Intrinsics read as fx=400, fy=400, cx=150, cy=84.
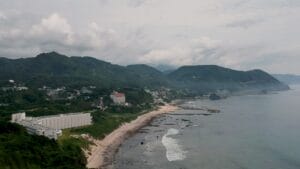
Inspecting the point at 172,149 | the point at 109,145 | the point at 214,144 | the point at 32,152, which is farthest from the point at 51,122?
the point at 214,144

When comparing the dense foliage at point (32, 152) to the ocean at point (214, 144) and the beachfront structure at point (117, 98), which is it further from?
the beachfront structure at point (117, 98)

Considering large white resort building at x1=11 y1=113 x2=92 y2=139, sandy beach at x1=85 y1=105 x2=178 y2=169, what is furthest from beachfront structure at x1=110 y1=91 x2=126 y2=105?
large white resort building at x1=11 y1=113 x2=92 y2=139

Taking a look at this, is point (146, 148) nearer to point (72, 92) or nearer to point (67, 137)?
point (67, 137)

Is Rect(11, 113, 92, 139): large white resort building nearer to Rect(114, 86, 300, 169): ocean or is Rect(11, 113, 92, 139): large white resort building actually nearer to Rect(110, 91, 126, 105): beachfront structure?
Rect(114, 86, 300, 169): ocean

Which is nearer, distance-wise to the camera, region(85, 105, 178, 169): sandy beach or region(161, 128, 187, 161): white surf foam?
region(85, 105, 178, 169): sandy beach

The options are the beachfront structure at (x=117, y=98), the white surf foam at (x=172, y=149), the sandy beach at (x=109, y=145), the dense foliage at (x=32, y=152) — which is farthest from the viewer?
the beachfront structure at (x=117, y=98)

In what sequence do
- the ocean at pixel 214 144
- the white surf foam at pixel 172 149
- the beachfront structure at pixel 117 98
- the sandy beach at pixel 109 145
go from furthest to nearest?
1. the beachfront structure at pixel 117 98
2. the white surf foam at pixel 172 149
3. the ocean at pixel 214 144
4. the sandy beach at pixel 109 145

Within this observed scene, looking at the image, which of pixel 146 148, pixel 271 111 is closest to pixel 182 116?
pixel 271 111

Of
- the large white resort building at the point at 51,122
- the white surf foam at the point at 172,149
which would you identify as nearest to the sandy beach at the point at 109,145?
the large white resort building at the point at 51,122
